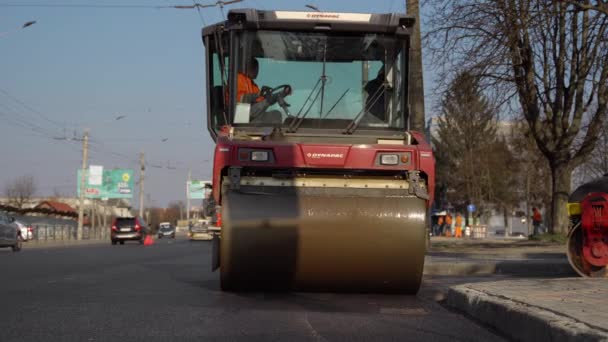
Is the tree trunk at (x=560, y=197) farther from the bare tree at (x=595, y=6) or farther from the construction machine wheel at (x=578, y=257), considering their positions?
the construction machine wheel at (x=578, y=257)

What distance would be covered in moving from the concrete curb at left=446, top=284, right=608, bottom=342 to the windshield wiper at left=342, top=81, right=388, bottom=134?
2.55m

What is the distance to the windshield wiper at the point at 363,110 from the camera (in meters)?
9.60

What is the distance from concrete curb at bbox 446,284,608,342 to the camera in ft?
16.3

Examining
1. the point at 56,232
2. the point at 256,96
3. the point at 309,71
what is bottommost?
the point at 56,232

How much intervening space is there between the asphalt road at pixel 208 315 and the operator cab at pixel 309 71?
2.18 meters

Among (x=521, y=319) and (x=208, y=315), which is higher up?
(x=521, y=319)

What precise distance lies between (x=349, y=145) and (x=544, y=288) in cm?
254

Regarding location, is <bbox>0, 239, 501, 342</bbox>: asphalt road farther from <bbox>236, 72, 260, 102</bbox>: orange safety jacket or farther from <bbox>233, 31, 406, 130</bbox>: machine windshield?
<bbox>236, 72, 260, 102</bbox>: orange safety jacket

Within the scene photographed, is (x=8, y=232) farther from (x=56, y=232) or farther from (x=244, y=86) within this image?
(x=56, y=232)

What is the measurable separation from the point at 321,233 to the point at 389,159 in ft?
3.70

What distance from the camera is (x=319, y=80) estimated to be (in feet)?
32.2

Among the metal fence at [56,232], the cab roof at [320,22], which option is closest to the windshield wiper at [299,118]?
the cab roof at [320,22]

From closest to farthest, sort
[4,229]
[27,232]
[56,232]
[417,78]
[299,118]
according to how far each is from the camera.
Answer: [299,118], [417,78], [4,229], [27,232], [56,232]

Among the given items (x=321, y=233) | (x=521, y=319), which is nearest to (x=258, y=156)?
(x=321, y=233)
